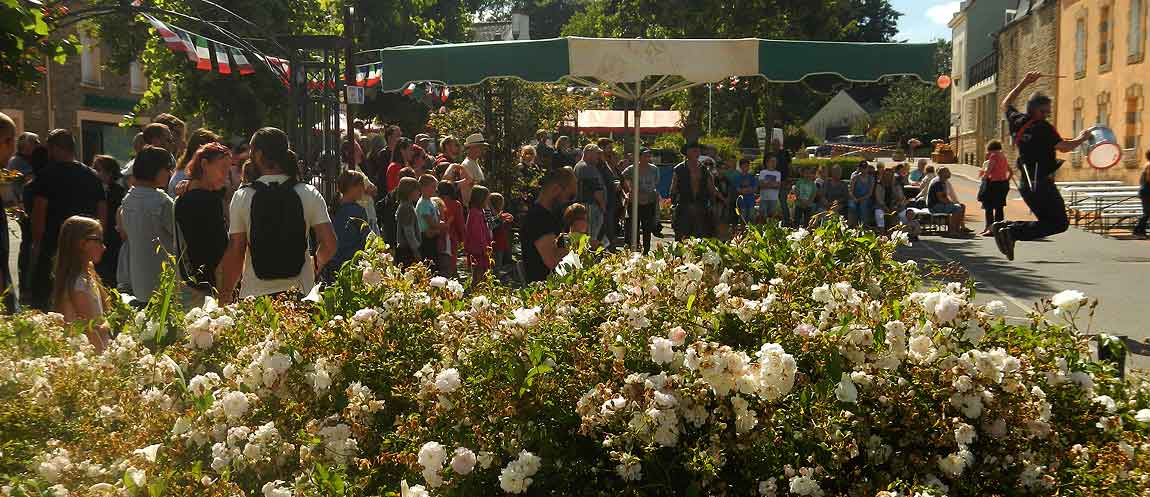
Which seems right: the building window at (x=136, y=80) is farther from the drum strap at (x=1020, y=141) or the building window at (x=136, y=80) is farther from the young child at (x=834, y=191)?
the drum strap at (x=1020, y=141)

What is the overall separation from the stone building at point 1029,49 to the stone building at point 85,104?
27.8 m

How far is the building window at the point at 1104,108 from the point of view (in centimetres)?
3478

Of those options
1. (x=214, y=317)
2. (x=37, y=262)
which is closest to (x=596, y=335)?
(x=214, y=317)

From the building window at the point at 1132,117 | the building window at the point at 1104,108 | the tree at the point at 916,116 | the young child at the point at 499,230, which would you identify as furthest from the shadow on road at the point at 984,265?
the tree at the point at 916,116

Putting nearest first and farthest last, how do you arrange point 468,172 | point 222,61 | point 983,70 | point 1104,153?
point 468,172 < point 222,61 < point 1104,153 < point 983,70

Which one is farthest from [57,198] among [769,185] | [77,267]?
[769,185]

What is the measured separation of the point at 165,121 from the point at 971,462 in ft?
24.1

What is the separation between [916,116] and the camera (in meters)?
78.6

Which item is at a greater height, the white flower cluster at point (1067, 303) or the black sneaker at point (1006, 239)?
the white flower cluster at point (1067, 303)

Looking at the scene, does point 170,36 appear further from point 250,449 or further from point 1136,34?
point 1136,34

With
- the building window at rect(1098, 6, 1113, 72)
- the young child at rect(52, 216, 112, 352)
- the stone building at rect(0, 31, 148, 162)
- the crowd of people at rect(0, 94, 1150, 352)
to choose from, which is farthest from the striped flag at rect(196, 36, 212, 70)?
the building window at rect(1098, 6, 1113, 72)

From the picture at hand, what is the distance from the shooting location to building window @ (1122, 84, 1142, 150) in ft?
105

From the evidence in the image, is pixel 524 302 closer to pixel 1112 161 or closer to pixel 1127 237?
pixel 1112 161

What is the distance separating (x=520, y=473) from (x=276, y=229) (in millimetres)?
3245
